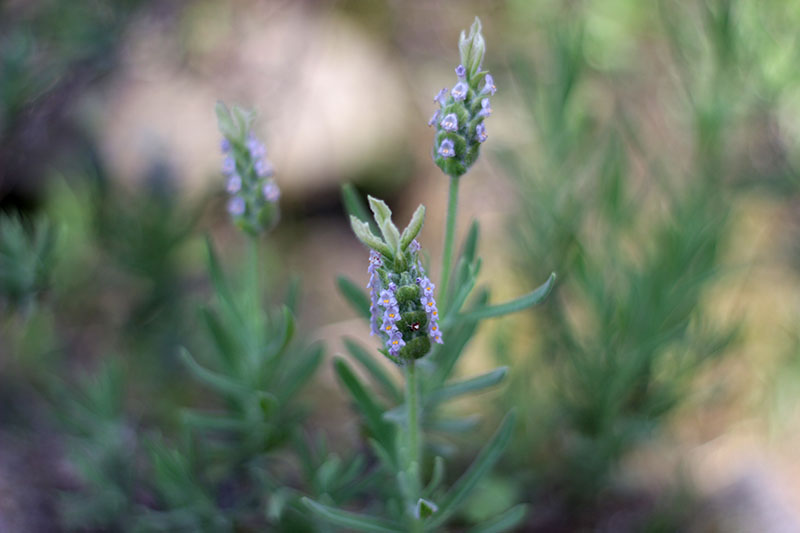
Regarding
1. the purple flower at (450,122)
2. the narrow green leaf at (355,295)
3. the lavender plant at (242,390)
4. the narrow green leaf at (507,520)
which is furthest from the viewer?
the narrow green leaf at (355,295)

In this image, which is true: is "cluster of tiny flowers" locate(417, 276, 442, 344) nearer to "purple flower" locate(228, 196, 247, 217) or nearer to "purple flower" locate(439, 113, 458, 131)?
"purple flower" locate(439, 113, 458, 131)

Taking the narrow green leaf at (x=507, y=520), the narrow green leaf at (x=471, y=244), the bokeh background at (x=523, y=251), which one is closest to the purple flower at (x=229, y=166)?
the narrow green leaf at (x=471, y=244)

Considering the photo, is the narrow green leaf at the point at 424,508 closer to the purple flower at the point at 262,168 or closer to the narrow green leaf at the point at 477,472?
the narrow green leaf at the point at 477,472

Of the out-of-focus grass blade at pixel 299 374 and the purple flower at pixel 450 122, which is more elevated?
the purple flower at pixel 450 122

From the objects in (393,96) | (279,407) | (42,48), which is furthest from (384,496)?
(393,96)

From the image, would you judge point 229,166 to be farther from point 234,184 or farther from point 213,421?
point 213,421

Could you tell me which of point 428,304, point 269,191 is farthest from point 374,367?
point 428,304
